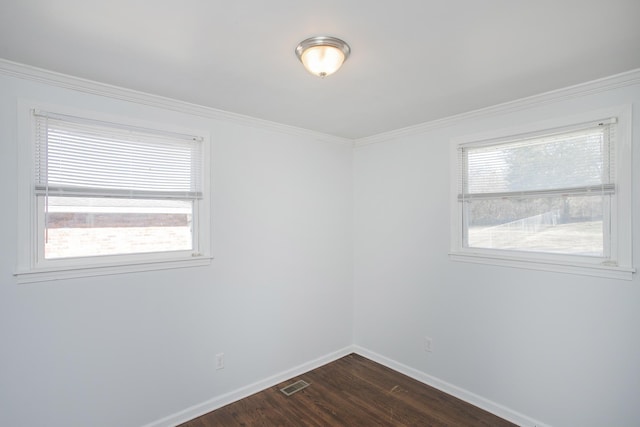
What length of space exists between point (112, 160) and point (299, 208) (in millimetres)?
1719

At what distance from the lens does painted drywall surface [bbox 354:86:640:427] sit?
2.14 meters

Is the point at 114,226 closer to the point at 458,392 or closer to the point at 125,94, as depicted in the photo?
the point at 125,94

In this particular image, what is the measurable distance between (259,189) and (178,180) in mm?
740

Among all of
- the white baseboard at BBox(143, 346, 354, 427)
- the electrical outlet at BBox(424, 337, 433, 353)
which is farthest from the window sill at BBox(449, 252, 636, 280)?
the white baseboard at BBox(143, 346, 354, 427)

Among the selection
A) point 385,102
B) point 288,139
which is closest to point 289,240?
point 288,139

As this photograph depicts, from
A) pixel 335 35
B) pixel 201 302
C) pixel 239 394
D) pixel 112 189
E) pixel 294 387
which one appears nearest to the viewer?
pixel 335 35

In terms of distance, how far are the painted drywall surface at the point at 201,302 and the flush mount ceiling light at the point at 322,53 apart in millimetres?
1341

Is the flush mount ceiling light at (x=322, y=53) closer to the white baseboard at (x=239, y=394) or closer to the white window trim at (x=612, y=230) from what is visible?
the white window trim at (x=612, y=230)

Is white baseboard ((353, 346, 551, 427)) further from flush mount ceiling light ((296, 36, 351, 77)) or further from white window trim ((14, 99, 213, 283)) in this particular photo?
flush mount ceiling light ((296, 36, 351, 77))

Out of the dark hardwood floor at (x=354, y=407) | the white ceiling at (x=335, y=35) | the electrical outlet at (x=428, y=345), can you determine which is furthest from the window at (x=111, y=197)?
the electrical outlet at (x=428, y=345)

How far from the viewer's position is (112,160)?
2.30 metres

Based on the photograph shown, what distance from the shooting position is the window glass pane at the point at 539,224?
2.26m

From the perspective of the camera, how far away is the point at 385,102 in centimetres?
256

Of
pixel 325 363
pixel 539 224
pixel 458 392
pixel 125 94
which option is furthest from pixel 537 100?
pixel 325 363
